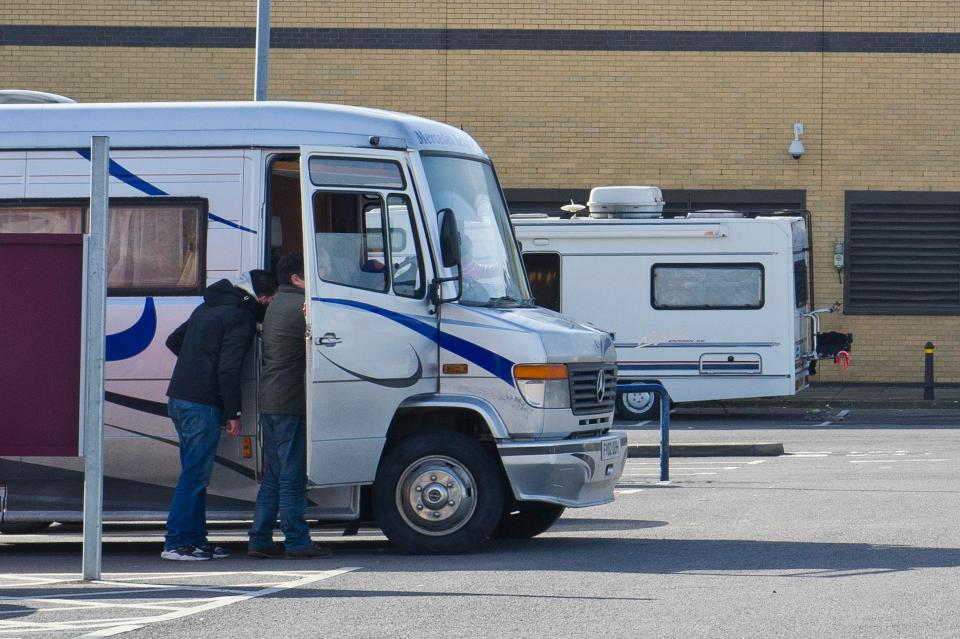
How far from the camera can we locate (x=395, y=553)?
10828 mm

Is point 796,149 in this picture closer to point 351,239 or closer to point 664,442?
point 664,442

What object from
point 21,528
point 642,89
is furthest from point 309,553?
point 642,89

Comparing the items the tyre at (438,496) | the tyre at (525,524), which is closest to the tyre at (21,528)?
the tyre at (438,496)

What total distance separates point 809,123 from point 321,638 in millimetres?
21717

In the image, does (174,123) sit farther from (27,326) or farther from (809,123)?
(809,123)

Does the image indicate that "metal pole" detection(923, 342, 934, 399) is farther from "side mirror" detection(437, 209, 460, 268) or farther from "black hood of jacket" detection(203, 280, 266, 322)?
"black hood of jacket" detection(203, 280, 266, 322)

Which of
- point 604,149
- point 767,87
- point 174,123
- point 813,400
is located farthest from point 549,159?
point 174,123

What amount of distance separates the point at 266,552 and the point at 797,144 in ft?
61.4

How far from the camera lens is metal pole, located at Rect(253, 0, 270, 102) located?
18.0 meters

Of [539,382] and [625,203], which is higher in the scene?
[625,203]

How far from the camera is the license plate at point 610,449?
36.1 ft

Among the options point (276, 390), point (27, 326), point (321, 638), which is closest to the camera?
point (321, 638)

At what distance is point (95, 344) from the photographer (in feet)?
30.5

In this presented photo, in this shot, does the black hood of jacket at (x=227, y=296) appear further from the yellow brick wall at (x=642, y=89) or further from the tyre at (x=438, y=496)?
the yellow brick wall at (x=642, y=89)
